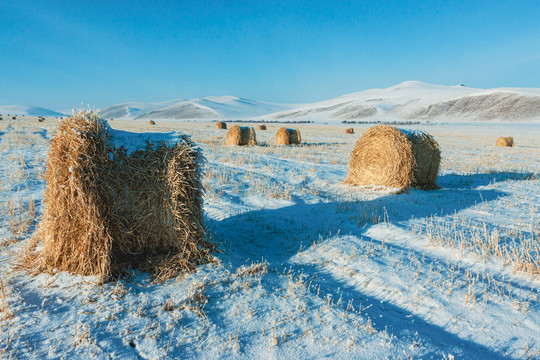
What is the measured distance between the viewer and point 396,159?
30.9 feet

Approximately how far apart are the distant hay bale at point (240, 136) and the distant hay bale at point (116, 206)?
655 inches

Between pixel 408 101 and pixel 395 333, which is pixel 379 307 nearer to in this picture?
pixel 395 333

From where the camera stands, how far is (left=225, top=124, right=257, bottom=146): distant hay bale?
69.4 feet

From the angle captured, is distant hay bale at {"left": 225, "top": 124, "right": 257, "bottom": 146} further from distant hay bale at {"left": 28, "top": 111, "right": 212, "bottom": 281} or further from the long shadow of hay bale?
distant hay bale at {"left": 28, "top": 111, "right": 212, "bottom": 281}

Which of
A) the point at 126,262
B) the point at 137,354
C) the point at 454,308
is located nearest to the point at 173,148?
the point at 126,262

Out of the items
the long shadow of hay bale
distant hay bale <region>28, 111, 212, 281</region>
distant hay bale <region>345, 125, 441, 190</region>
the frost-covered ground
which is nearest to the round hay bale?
distant hay bale <region>345, 125, 441, 190</region>

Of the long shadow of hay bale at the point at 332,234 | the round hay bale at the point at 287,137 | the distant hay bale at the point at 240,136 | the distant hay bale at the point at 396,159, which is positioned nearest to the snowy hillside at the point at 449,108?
the round hay bale at the point at 287,137

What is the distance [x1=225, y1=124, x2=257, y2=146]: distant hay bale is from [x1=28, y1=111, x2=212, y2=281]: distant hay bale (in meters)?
16.6

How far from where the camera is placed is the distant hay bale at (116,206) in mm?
3908

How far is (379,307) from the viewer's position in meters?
3.67

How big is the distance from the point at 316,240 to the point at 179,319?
119 inches

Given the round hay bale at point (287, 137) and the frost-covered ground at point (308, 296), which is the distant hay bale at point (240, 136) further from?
the frost-covered ground at point (308, 296)

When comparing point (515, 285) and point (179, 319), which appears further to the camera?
point (515, 285)

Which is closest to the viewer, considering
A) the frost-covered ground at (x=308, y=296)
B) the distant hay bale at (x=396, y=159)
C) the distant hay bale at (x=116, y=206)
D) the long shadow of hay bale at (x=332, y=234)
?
the frost-covered ground at (x=308, y=296)
